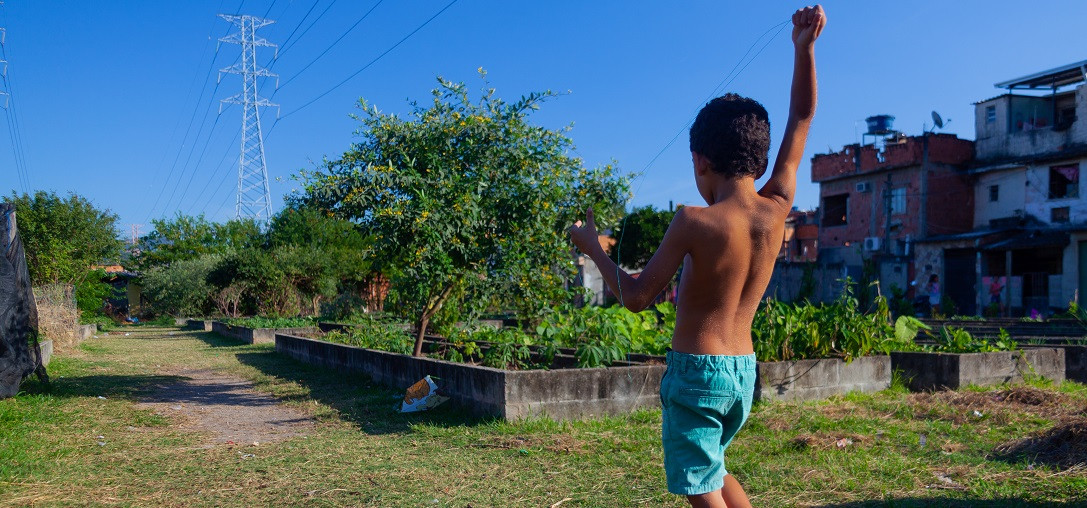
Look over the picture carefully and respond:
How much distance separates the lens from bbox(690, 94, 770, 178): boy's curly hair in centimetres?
245

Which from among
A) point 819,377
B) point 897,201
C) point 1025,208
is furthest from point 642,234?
point 819,377

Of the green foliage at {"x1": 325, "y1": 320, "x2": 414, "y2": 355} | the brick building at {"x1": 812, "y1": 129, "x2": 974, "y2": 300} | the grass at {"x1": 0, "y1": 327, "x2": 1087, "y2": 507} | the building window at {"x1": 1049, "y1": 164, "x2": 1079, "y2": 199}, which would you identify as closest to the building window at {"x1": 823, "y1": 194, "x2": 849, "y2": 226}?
the brick building at {"x1": 812, "y1": 129, "x2": 974, "y2": 300}

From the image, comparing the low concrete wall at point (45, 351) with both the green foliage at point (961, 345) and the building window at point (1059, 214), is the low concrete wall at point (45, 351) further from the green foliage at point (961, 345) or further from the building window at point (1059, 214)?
the building window at point (1059, 214)

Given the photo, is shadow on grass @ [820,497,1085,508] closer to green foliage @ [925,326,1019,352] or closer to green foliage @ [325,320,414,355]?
green foliage @ [925,326,1019,352]

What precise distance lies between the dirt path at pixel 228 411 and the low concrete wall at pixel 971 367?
20.5ft

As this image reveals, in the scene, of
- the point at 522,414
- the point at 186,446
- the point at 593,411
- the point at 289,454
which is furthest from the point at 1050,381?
the point at 186,446

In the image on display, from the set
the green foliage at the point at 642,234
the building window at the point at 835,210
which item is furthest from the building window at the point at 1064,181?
the green foliage at the point at 642,234

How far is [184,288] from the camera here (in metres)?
35.9

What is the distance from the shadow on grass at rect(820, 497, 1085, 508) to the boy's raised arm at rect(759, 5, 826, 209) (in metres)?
2.22

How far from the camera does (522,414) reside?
6441mm

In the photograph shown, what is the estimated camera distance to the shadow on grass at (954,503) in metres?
3.91

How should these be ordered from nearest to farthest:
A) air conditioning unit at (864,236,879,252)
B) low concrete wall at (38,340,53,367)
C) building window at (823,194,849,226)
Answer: low concrete wall at (38,340,53,367) < air conditioning unit at (864,236,879,252) < building window at (823,194,849,226)

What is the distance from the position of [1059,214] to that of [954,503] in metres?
29.1

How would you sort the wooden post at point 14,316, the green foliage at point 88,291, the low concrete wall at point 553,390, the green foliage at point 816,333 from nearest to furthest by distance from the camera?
the low concrete wall at point 553,390, the green foliage at point 816,333, the wooden post at point 14,316, the green foliage at point 88,291
